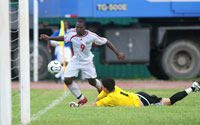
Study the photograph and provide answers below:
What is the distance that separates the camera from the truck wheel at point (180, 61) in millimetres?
20672

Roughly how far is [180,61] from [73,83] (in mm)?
9552

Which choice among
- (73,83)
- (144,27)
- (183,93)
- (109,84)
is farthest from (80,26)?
(144,27)

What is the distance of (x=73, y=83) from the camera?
1200cm

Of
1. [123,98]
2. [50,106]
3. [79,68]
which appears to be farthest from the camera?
[79,68]

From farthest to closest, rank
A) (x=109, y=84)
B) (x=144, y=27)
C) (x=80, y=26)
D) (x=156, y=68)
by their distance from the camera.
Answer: (x=156, y=68)
(x=144, y=27)
(x=80, y=26)
(x=109, y=84)

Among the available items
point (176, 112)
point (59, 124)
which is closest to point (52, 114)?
point (59, 124)

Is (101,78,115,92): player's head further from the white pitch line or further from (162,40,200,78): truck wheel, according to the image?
(162,40,200,78): truck wheel

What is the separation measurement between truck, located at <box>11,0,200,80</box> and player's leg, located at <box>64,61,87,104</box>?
798cm

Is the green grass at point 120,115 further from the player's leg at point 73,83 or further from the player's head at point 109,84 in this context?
the player's leg at point 73,83

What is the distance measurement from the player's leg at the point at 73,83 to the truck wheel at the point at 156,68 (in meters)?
9.27

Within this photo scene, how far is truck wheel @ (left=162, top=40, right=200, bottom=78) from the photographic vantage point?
2067 cm

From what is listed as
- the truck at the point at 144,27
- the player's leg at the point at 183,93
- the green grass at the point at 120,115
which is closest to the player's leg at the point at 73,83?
the green grass at the point at 120,115

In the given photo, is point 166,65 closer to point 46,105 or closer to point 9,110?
point 46,105

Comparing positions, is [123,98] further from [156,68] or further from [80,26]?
[156,68]
